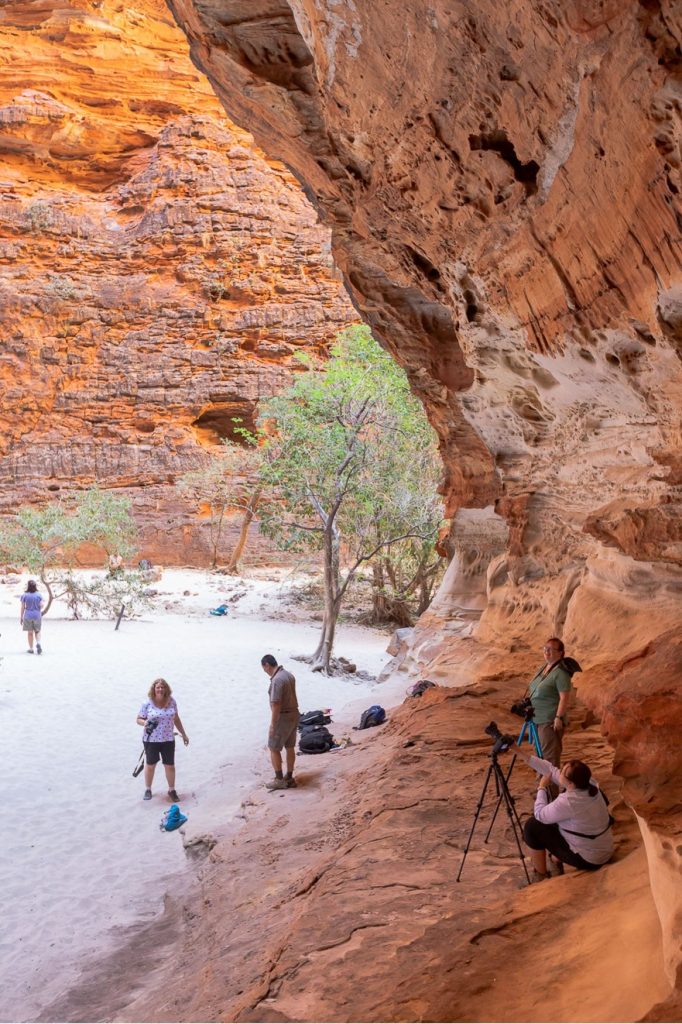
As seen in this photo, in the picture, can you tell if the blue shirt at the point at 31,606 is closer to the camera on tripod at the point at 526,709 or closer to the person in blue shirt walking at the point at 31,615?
the person in blue shirt walking at the point at 31,615

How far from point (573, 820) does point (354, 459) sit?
12.4 meters

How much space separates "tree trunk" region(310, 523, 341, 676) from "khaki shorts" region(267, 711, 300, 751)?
6.64 m

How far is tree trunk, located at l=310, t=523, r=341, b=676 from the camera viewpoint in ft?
47.2

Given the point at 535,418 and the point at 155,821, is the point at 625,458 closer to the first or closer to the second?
the point at 535,418

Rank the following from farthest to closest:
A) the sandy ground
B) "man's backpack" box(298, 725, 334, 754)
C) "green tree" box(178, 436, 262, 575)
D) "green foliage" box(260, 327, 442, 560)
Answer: "green tree" box(178, 436, 262, 575) → "green foliage" box(260, 327, 442, 560) → "man's backpack" box(298, 725, 334, 754) → the sandy ground

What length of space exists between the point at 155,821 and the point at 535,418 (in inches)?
220

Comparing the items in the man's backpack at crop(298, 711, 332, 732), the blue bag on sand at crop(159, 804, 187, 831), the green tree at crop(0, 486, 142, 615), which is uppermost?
the green tree at crop(0, 486, 142, 615)

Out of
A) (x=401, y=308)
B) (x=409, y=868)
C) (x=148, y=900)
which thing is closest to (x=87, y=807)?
(x=148, y=900)

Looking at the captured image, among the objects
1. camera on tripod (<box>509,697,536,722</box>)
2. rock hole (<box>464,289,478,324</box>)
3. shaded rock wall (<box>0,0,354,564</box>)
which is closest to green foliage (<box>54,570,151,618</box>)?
shaded rock wall (<box>0,0,354,564</box>)

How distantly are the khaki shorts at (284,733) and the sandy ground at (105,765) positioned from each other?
2.28 ft

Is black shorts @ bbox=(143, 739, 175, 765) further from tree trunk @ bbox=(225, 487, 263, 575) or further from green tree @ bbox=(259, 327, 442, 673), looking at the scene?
tree trunk @ bbox=(225, 487, 263, 575)

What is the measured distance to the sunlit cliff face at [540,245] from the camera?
3152 millimetres

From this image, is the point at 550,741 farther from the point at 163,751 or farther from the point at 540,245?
the point at 163,751

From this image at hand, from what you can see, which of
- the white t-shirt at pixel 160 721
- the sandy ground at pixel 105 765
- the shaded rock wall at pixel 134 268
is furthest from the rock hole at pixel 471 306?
the shaded rock wall at pixel 134 268
